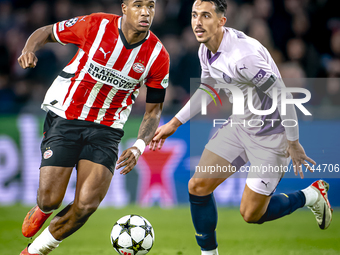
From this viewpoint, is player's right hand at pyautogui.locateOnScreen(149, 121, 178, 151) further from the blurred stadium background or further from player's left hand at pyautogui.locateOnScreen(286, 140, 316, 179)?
the blurred stadium background

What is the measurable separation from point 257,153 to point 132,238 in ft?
4.55

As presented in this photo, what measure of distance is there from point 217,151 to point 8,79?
4.57 metres

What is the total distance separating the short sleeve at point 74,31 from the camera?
3916mm

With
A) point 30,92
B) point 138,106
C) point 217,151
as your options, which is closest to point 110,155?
point 217,151

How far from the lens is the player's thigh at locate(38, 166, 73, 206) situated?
12.2 ft

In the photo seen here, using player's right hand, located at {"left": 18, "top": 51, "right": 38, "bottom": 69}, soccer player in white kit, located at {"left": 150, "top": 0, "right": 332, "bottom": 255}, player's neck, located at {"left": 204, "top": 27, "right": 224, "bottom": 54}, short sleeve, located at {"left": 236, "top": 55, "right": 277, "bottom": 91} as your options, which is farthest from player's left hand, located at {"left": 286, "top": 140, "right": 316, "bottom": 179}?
player's right hand, located at {"left": 18, "top": 51, "right": 38, "bottom": 69}

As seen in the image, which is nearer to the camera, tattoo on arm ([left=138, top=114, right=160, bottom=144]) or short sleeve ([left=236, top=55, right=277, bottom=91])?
short sleeve ([left=236, top=55, right=277, bottom=91])

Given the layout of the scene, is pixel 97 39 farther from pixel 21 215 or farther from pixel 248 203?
pixel 21 215

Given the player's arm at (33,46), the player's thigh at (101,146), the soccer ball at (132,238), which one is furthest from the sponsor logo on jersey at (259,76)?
the player's arm at (33,46)

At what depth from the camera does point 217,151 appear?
4.08m

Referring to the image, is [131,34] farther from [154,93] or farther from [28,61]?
[28,61]

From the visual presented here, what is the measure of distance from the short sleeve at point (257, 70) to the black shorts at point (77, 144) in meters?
1.30

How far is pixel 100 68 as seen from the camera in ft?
12.8

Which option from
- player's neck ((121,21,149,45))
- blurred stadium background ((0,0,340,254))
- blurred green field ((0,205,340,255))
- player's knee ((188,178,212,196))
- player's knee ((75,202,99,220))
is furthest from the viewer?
blurred stadium background ((0,0,340,254))
